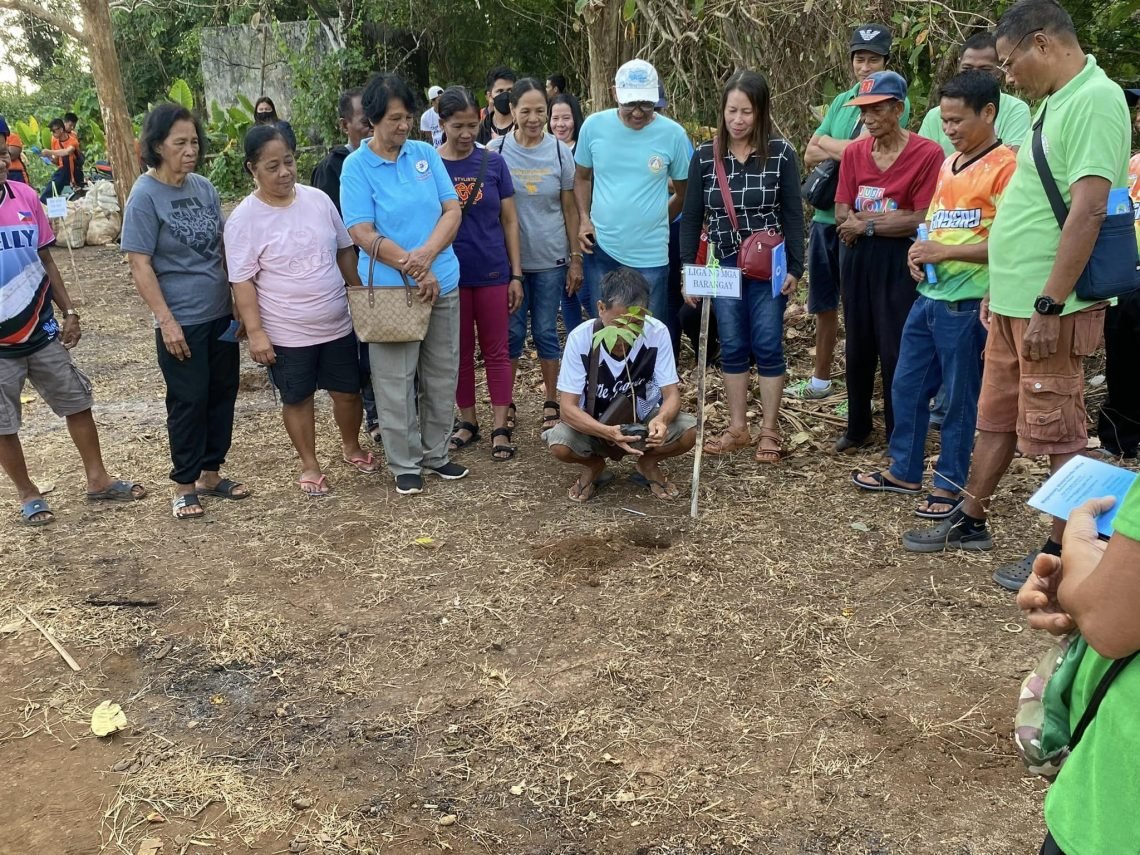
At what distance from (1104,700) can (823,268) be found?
4446 millimetres

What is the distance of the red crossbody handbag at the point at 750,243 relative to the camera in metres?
4.76

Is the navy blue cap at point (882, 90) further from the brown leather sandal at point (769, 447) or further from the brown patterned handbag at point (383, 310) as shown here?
the brown patterned handbag at point (383, 310)

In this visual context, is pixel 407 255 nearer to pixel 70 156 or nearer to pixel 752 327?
pixel 752 327

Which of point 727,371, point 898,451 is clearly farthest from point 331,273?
point 898,451

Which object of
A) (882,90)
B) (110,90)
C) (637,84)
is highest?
(110,90)

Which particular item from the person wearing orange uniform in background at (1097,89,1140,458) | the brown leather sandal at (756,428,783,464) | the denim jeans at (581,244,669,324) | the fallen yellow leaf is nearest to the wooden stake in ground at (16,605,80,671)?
the fallen yellow leaf

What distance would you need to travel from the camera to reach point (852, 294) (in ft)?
15.6

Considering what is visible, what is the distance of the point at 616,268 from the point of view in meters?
5.33

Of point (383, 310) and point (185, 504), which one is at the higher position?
point (383, 310)

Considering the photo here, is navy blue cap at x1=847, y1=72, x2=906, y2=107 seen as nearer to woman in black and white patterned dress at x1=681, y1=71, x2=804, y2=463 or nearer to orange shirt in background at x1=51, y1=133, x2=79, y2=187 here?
woman in black and white patterned dress at x1=681, y1=71, x2=804, y2=463

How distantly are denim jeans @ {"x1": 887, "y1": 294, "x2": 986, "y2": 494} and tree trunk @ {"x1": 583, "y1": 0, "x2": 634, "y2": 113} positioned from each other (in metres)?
4.66

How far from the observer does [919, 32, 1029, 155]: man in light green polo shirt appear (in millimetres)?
4297

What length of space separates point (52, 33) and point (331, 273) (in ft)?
85.8

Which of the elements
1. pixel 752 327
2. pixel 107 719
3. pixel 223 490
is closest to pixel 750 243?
pixel 752 327
